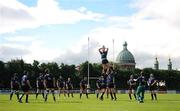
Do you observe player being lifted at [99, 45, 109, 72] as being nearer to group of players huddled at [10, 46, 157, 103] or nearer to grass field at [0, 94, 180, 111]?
group of players huddled at [10, 46, 157, 103]

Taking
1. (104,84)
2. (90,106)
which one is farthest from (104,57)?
(90,106)

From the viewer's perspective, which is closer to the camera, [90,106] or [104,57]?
[90,106]

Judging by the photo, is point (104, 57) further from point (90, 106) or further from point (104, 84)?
point (90, 106)

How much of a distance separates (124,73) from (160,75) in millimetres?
19059

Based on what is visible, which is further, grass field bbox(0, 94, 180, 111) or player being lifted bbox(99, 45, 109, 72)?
player being lifted bbox(99, 45, 109, 72)

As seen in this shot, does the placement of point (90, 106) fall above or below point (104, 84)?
below

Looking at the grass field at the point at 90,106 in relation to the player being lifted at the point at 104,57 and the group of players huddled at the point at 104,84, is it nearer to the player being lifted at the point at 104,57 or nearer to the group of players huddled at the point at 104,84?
the group of players huddled at the point at 104,84

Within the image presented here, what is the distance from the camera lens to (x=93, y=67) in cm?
14738

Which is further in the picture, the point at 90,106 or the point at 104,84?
the point at 104,84

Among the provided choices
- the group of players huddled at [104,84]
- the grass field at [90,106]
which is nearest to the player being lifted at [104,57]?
the group of players huddled at [104,84]

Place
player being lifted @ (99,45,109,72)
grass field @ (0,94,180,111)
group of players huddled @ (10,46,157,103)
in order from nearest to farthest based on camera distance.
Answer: grass field @ (0,94,180,111)
group of players huddled @ (10,46,157,103)
player being lifted @ (99,45,109,72)

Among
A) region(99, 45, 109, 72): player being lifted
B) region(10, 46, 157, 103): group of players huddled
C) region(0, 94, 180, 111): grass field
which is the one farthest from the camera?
region(99, 45, 109, 72): player being lifted

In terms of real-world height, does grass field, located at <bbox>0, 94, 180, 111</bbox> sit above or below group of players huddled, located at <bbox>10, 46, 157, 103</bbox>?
below

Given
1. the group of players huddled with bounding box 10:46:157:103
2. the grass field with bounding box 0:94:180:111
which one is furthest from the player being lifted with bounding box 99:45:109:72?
the grass field with bounding box 0:94:180:111
